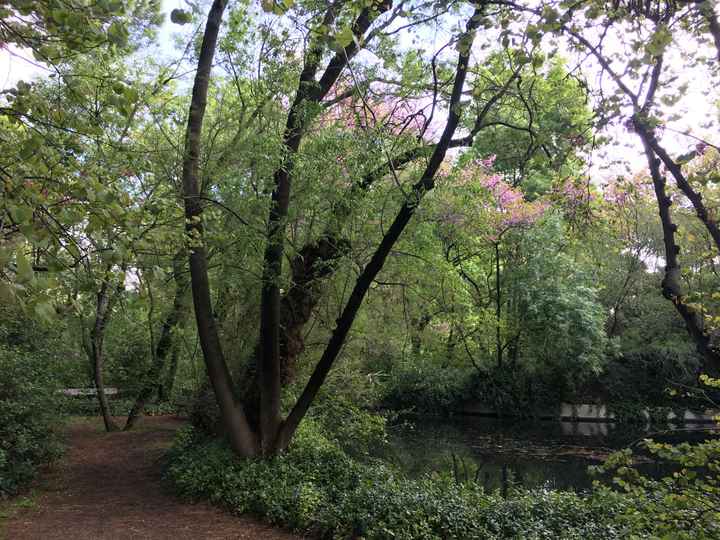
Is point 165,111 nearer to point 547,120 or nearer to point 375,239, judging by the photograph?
point 375,239

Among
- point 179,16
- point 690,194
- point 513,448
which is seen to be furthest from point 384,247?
point 513,448

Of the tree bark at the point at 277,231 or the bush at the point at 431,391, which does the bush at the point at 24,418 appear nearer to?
the tree bark at the point at 277,231

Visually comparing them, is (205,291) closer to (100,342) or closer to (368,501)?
(368,501)

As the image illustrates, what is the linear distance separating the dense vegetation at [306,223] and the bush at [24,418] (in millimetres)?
41

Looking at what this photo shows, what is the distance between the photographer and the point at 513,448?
13.4m

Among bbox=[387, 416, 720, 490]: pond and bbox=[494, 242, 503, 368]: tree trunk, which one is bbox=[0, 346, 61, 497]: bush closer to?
bbox=[387, 416, 720, 490]: pond

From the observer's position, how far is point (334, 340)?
7.23 metres

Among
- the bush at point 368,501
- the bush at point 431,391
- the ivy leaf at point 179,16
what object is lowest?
the bush at point 368,501

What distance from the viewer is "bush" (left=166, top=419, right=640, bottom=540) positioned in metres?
5.17

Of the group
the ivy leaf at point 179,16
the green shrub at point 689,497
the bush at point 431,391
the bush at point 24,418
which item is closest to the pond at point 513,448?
the bush at point 431,391

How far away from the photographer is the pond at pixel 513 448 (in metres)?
10.6

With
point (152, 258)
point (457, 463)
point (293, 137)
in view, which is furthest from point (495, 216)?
point (152, 258)

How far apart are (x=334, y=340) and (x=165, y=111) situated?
409 centimetres

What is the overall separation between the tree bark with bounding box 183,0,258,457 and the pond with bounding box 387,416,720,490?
334 cm
